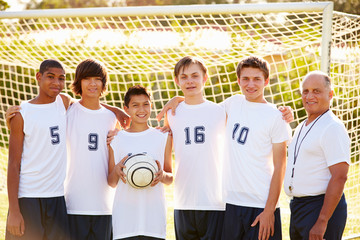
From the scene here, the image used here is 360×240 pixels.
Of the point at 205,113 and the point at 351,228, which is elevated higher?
the point at 205,113

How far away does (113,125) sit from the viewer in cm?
377

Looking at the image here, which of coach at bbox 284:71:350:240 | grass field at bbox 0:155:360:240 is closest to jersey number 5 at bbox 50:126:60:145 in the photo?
coach at bbox 284:71:350:240

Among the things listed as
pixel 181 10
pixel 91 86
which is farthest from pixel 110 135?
pixel 181 10

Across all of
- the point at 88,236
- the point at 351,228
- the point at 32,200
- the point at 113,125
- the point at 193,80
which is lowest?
the point at 351,228

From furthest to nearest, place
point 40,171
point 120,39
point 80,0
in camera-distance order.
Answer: point 80,0 → point 120,39 → point 40,171

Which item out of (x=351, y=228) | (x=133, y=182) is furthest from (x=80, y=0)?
(x=133, y=182)

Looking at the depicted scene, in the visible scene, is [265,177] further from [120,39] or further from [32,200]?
[120,39]

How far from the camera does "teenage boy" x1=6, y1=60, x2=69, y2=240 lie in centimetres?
352

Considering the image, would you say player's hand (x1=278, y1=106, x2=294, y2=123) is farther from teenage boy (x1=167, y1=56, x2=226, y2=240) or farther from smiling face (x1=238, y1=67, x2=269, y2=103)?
teenage boy (x1=167, y1=56, x2=226, y2=240)

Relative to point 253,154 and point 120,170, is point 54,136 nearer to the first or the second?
point 120,170

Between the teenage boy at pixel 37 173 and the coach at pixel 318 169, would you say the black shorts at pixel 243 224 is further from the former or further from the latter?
the teenage boy at pixel 37 173

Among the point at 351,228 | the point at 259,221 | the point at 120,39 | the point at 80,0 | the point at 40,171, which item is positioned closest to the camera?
the point at 259,221

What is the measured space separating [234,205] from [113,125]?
1.04 metres

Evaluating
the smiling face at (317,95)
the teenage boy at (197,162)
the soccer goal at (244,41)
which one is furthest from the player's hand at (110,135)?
the soccer goal at (244,41)
